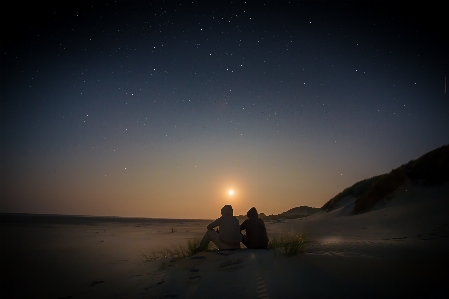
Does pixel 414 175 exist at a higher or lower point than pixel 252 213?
higher

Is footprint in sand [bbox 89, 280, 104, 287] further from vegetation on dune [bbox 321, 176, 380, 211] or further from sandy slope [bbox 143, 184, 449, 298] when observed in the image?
vegetation on dune [bbox 321, 176, 380, 211]

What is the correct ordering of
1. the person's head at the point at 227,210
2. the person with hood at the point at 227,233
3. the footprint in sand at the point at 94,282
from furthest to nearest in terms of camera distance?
the person's head at the point at 227,210 < the person with hood at the point at 227,233 < the footprint in sand at the point at 94,282

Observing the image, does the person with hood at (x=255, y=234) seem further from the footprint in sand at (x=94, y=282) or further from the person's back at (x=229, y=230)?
the footprint in sand at (x=94, y=282)

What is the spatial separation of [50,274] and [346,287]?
706 centimetres

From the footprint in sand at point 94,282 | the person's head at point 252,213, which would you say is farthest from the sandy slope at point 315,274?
the footprint in sand at point 94,282

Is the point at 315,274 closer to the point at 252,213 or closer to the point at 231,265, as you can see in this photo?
the point at 231,265

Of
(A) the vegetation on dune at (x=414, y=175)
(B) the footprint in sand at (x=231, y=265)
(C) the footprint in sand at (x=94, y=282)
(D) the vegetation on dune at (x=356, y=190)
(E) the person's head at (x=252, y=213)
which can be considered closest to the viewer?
(B) the footprint in sand at (x=231, y=265)

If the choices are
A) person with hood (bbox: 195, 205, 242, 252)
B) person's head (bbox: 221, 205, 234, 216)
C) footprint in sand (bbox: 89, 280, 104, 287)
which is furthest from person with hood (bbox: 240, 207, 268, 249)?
footprint in sand (bbox: 89, 280, 104, 287)

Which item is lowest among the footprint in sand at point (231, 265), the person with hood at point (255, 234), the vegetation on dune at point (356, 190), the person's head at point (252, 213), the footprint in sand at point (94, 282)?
the footprint in sand at point (94, 282)

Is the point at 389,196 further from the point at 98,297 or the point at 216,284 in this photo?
the point at 98,297

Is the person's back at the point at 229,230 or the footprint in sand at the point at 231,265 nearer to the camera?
the footprint in sand at the point at 231,265

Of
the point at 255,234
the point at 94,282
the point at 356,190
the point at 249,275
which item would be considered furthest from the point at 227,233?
the point at 356,190

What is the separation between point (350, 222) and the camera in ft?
53.5

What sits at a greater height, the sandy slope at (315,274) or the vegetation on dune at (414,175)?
the vegetation on dune at (414,175)
